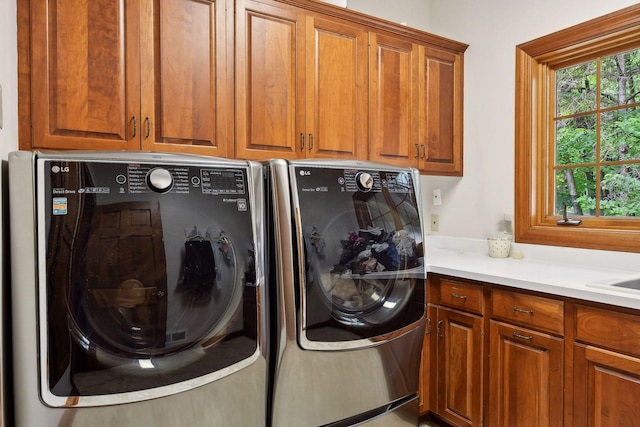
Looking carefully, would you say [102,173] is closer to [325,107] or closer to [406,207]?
[406,207]

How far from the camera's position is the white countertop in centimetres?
157

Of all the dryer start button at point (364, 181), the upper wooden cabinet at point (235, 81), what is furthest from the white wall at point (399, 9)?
the dryer start button at point (364, 181)

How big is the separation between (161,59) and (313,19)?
84 cm

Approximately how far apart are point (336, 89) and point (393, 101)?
1.29 feet

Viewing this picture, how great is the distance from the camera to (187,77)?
186cm

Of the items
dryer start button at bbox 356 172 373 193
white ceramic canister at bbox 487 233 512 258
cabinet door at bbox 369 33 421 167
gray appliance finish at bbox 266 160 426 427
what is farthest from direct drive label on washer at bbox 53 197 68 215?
white ceramic canister at bbox 487 233 512 258

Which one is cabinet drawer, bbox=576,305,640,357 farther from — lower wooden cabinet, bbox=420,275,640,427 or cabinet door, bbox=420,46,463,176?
cabinet door, bbox=420,46,463,176

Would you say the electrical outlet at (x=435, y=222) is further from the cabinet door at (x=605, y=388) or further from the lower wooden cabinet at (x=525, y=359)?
the cabinet door at (x=605, y=388)

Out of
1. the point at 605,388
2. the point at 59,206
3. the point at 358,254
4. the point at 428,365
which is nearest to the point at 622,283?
the point at 605,388

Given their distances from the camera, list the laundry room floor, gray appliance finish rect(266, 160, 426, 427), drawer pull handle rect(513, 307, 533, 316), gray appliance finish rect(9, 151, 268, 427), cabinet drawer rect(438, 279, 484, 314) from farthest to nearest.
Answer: the laundry room floor
cabinet drawer rect(438, 279, 484, 314)
drawer pull handle rect(513, 307, 533, 316)
gray appliance finish rect(266, 160, 426, 427)
gray appliance finish rect(9, 151, 268, 427)

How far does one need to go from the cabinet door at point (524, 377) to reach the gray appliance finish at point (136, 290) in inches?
45.7

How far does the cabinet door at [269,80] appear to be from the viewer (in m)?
2.00

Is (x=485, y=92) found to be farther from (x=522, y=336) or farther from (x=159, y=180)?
(x=159, y=180)

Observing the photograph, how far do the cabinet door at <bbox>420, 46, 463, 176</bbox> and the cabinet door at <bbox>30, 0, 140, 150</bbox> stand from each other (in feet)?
5.42
